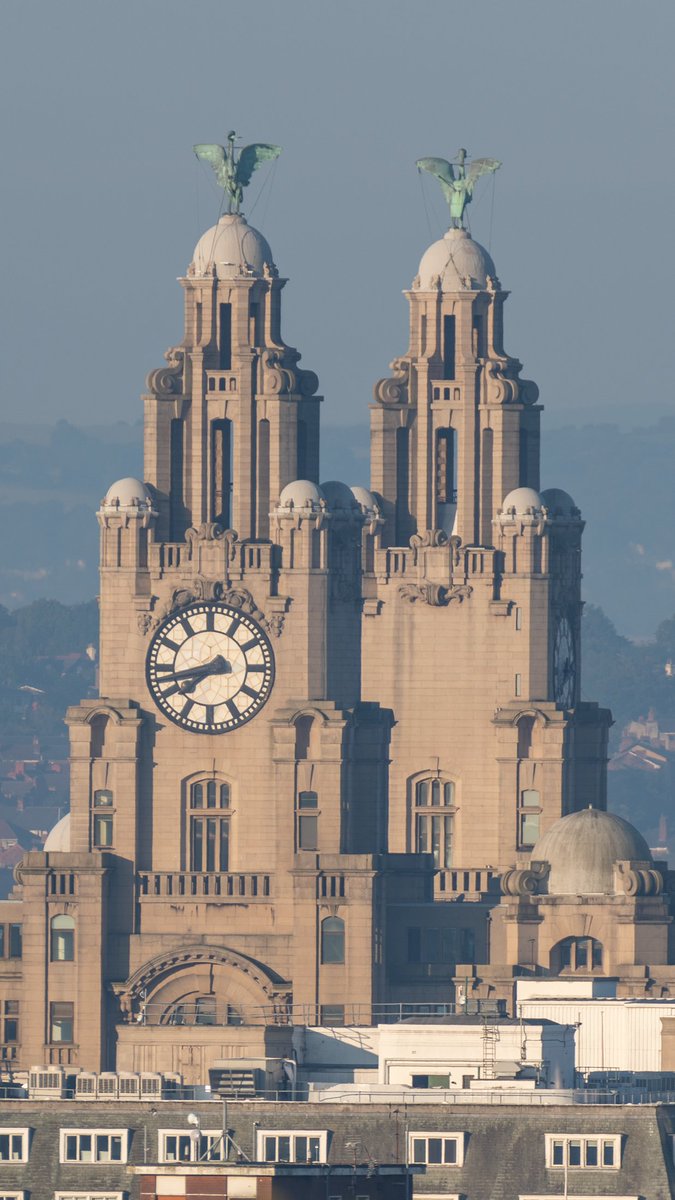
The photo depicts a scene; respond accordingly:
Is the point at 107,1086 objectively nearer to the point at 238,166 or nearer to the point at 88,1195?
the point at 88,1195

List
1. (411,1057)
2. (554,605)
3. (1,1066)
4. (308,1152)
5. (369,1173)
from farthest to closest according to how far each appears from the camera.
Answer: (554,605) < (1,1066) < (411,1057) < (308,1152) < (369,1173)

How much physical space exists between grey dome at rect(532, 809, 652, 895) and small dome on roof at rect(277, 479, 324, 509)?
11943 mm

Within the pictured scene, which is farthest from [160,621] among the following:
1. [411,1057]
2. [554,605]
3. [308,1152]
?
[308,1152]

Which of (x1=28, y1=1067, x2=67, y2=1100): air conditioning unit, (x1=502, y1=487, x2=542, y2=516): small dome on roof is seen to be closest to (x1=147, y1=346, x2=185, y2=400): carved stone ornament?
(x1=502, y1=487, x2=542, y2=516): small dome on roof

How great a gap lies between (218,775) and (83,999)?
25.6 ft

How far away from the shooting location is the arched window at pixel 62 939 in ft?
616

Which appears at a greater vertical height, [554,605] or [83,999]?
[554,605]

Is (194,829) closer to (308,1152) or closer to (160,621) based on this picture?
(160,621)

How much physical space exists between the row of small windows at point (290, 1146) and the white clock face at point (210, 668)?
5696 centimetres

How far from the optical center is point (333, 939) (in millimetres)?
185875

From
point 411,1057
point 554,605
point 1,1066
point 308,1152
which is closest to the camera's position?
point 308,1152

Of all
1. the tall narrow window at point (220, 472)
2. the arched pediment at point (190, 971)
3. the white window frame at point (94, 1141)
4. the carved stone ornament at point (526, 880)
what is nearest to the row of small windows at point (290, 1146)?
the white window frame at point (94, 1141)

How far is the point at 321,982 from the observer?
7298 inches

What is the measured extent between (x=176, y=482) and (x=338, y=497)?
17.6ft
